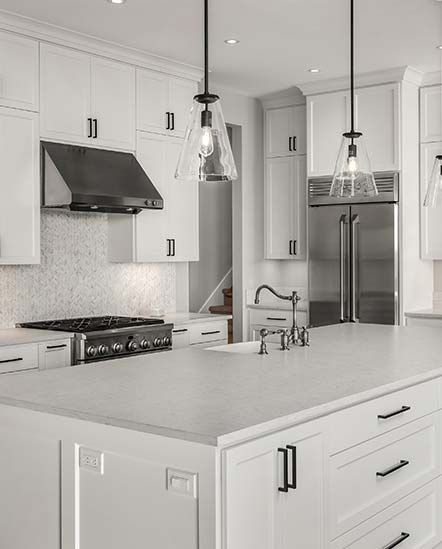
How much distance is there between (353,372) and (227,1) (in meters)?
2.54

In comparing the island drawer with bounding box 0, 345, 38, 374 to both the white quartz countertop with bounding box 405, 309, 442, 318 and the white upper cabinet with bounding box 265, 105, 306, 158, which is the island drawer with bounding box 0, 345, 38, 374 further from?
the white upper cabinet with bounding box 265, 105, 306, 158

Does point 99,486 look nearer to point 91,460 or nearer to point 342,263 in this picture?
point 91,460

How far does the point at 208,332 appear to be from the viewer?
570 cm

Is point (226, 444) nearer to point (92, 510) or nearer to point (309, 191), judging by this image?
point (92, 510)

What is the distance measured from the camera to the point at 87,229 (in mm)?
5539

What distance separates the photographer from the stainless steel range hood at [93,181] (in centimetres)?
478

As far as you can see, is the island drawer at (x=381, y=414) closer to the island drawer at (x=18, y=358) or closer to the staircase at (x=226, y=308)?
the island drawer at (x=18, y=358)

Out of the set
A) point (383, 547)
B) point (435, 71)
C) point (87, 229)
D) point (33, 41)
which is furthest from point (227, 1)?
point (383, 547)

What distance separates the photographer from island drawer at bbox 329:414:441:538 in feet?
7.88

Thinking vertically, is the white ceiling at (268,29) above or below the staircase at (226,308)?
above

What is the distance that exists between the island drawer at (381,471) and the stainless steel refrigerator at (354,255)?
3014 millimetres

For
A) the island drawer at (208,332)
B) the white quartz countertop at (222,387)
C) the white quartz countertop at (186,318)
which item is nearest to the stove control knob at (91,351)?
the white quartz countertop at (186,318)

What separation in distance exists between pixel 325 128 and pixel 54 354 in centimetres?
324

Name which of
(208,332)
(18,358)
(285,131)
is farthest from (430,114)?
(18,358)
